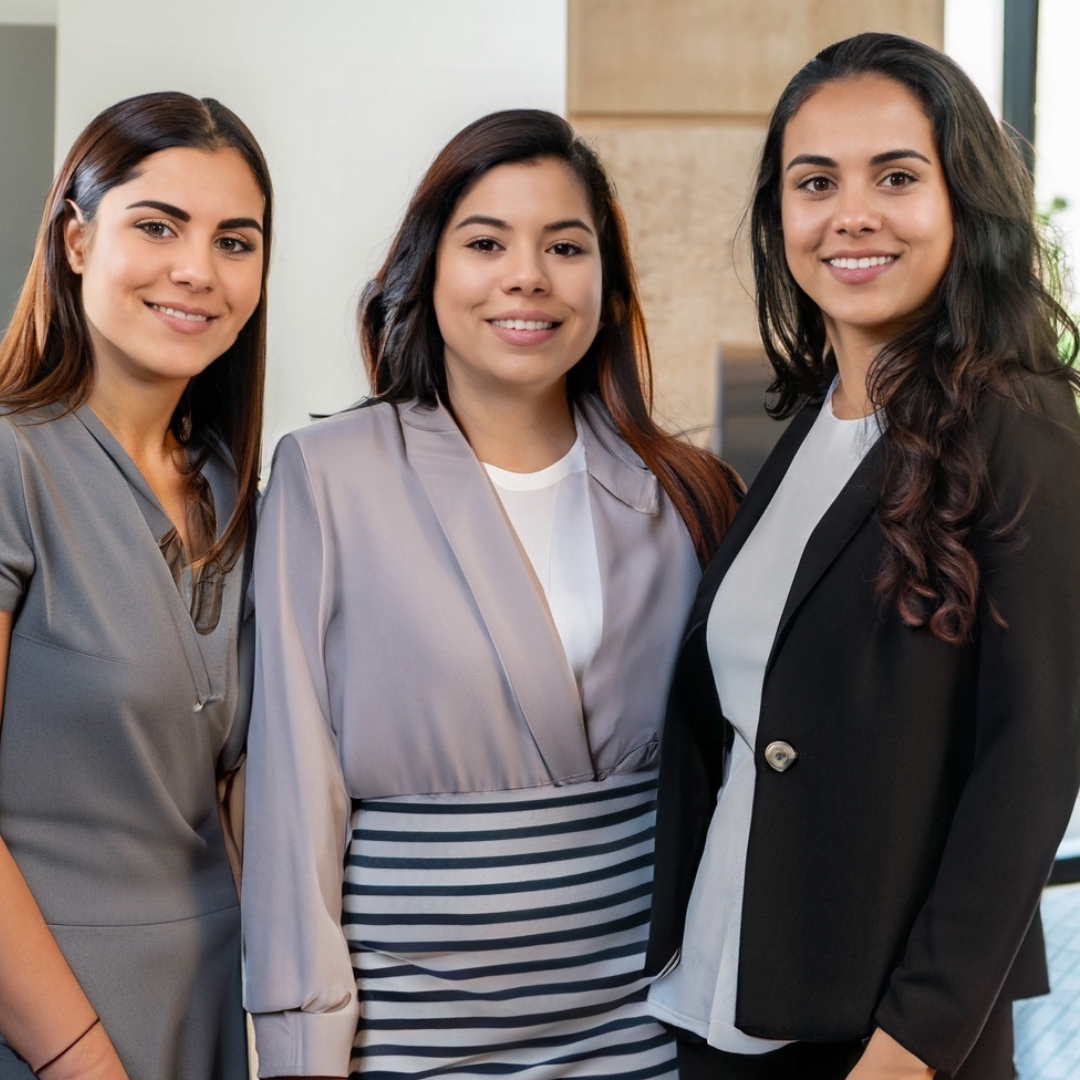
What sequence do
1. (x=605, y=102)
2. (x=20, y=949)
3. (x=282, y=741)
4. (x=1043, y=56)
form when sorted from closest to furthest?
(x=20, y=949) < (x=282, y=741) < (x=605, y=102) < (x=1043, y=56)

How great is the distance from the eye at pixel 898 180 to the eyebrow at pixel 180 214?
790 mm

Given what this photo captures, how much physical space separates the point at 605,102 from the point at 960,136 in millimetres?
1474

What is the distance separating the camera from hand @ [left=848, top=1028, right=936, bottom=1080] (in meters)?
1.20

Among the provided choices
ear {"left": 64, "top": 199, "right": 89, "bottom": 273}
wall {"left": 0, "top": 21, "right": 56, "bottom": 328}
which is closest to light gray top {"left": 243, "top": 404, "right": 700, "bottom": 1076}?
ear {"left": 64, "top": 199, "right": 89, "bottom": 273}

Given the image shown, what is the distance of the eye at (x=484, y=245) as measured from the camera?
1595mm

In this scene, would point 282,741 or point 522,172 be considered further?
point 522,172

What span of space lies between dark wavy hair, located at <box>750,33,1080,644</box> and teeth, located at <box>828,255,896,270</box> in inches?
2.7

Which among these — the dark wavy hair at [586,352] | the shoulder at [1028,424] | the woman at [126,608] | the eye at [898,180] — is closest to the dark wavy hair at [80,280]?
the woman at [126,608]

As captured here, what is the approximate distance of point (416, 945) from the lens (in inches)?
58.2

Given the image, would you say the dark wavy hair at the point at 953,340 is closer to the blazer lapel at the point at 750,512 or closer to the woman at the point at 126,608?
the blazer lapel at the point at 750,512

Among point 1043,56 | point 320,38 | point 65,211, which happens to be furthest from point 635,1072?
point 1043,56

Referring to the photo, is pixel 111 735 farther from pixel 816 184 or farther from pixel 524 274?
pixel 816 184

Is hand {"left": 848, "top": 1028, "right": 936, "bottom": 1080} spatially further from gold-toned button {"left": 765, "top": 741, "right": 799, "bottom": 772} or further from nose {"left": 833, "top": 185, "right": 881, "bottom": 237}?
nose {"left": 833, "top": 185, "right": 881, "bottom": 237}

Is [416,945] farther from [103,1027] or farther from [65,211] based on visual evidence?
[65,211]
